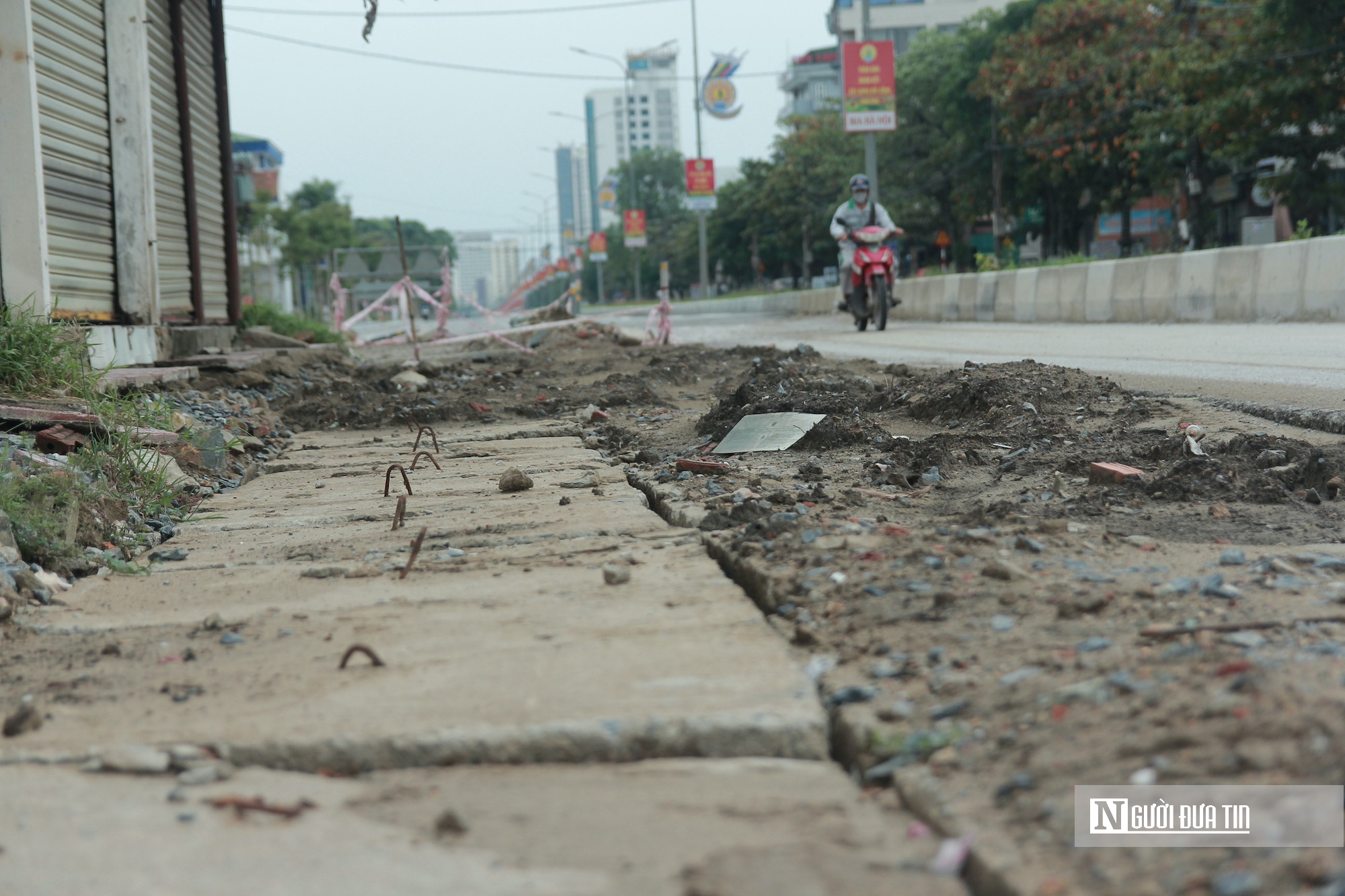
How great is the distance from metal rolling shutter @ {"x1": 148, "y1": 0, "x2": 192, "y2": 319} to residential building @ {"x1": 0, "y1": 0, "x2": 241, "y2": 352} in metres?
0.02

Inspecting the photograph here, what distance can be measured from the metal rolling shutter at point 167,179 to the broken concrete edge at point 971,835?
8.82 metres

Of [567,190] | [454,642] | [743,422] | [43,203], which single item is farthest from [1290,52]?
[567,190]

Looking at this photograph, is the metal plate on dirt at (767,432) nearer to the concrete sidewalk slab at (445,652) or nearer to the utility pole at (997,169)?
the concrete sidewalk slab at (445,652)

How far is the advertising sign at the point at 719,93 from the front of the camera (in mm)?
47875

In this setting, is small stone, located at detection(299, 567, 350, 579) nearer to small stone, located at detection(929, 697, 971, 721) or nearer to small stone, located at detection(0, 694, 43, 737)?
small stone, located at detection(0, 694, 43, 737)

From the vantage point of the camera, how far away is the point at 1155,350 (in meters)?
8.84

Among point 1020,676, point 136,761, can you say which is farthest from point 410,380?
point 1020,676

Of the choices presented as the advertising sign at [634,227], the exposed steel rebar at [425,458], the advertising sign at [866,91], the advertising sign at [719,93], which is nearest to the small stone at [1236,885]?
the exposed steel rebar at [425,458]

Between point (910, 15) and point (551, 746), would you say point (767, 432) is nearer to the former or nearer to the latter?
point (551, 746)

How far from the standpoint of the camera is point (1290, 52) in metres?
19.6

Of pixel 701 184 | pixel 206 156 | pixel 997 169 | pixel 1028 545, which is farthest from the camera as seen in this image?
pixel 701 184

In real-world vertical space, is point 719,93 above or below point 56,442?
above

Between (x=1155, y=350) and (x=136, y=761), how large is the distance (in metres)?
8.59

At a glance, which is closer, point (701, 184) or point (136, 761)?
point (136, 761)
